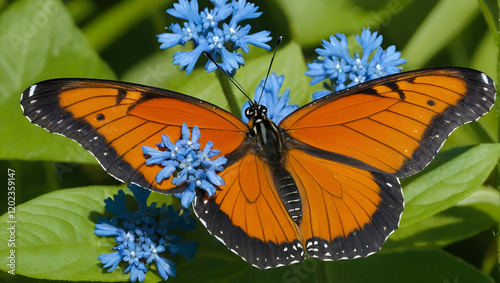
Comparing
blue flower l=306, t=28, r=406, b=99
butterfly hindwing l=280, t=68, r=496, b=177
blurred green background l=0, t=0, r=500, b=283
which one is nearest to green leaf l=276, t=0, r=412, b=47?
blurred green background l=0, t=0, r=500, b=283

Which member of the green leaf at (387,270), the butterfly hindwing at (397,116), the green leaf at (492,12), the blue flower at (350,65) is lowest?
the green leaf at (387,270)

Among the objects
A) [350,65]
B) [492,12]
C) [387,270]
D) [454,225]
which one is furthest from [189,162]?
[492,12]

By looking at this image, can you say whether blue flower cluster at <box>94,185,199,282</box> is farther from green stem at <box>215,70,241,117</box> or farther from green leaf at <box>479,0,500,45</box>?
green leaf at <box>479,0,500,45</box>

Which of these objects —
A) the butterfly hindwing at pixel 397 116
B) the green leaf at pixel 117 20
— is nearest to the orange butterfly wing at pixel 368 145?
the butterfly hindwing at pixel 397 116

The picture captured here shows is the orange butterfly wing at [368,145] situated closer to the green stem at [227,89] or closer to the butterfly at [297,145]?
the butterfly at [297,145]

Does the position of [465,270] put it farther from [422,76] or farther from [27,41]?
[27,41]

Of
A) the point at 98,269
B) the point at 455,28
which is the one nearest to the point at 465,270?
the point at 455,28
